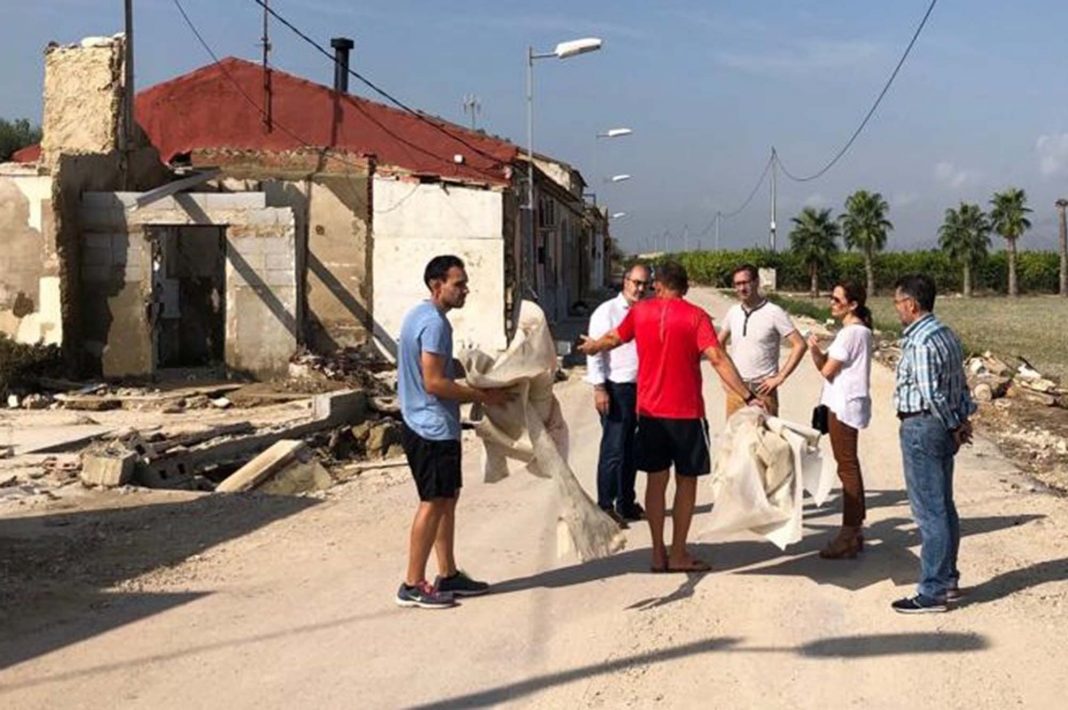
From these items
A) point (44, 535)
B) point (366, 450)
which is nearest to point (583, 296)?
point (366, 450)

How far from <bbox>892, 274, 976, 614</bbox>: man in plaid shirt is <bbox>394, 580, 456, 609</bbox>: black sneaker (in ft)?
7.86

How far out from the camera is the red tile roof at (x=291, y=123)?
27.6 m

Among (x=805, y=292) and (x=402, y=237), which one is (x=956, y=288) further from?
(x=402, y=237)

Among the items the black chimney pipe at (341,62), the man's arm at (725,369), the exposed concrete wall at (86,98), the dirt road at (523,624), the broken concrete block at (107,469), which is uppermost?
the black chimney pipe at (341,62)

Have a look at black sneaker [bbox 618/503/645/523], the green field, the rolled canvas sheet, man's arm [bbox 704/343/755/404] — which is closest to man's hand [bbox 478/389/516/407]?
the rolled canvas sheet

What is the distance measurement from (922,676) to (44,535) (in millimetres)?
5887

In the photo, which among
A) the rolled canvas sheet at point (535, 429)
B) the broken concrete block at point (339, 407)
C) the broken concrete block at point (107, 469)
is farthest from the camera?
the broken concrete block at point (339, 407)

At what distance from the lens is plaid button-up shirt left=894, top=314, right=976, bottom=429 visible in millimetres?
6047

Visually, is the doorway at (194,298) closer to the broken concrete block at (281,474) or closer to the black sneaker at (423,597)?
the broken concrete block at (281,474)

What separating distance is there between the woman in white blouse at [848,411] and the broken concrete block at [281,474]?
511 cm

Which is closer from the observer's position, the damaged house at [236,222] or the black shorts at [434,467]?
the black shorts at [434,467]

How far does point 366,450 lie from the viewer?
13.0 meters

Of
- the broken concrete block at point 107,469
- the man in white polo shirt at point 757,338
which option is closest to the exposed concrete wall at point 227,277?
the broken concrete block at point 107,469

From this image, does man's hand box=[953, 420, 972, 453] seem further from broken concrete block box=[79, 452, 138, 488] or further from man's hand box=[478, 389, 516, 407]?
broken concrete block box=[79, 452, 138, 488]
